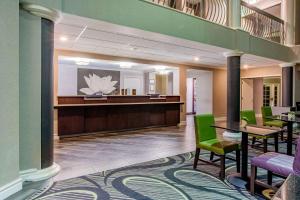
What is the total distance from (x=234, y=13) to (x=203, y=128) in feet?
11.3

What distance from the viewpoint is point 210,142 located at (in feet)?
11.3

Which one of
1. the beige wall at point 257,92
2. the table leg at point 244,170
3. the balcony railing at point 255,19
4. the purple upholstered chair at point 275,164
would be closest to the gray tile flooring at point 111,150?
the table leg at point 244,170

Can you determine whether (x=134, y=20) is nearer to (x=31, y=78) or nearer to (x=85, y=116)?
(x=31, y=78)

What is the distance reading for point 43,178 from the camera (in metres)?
2.97

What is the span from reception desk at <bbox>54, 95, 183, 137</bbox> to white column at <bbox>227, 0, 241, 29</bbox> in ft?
11.1

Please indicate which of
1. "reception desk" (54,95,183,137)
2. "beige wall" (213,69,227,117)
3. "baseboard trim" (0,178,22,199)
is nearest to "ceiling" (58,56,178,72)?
"reception desk" (54,95,183,137)

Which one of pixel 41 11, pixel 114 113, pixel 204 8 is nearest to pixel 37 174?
pixel 41 11

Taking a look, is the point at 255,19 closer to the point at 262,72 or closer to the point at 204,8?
the point at 204,8

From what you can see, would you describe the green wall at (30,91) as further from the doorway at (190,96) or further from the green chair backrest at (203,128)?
the doorway at (190,96)

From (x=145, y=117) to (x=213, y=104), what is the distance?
3.83 metres

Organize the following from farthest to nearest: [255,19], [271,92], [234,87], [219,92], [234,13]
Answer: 1. [271,92]
2. [219,92]
3. [255,19]
4. [234,87]
5. [234,13]

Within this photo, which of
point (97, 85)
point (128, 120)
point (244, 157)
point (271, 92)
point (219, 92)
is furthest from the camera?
point (271, 92)

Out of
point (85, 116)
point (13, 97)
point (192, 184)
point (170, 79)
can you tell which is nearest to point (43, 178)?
point (13, 97)

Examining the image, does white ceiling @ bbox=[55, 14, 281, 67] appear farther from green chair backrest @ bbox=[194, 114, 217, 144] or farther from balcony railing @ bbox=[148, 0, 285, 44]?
balcony railing @ bbox=[148, 0, 285, 44]
